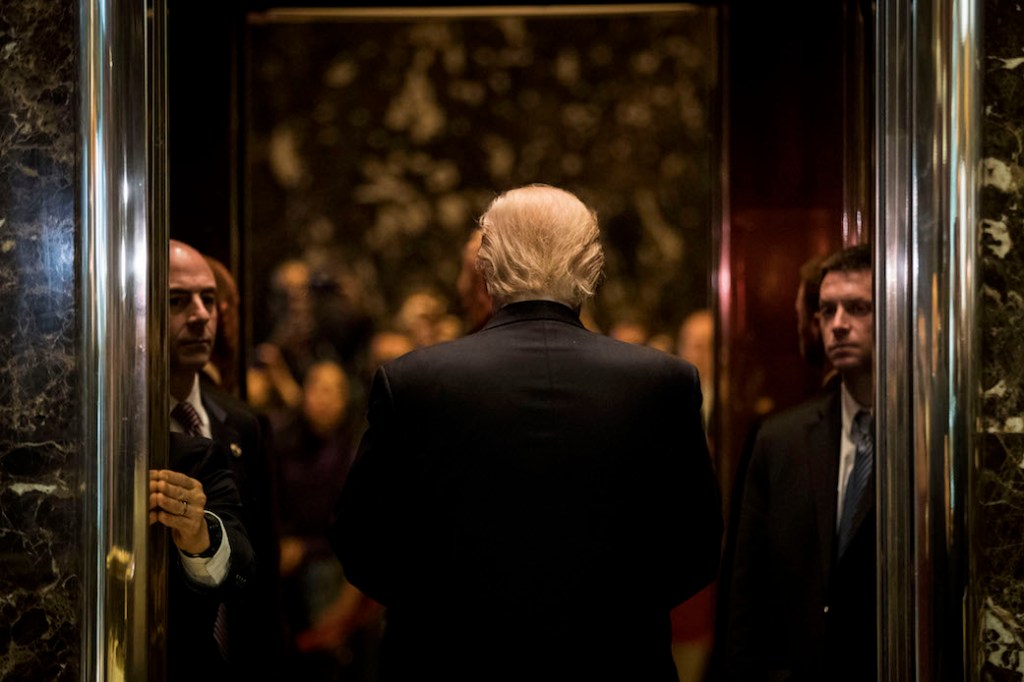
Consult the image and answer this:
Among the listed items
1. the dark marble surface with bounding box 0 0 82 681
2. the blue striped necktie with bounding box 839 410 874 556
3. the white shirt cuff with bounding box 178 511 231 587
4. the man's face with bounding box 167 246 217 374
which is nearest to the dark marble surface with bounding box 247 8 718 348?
Result: the man's face with bounding box 167 246 217 374

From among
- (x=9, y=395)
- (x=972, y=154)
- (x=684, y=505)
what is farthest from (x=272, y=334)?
(x=972, y=154)

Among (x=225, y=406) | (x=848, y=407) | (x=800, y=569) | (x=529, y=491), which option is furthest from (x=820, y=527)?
(x=225, y=406)

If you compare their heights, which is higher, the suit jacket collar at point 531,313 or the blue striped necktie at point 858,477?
the suit jacket collar at point 531,313

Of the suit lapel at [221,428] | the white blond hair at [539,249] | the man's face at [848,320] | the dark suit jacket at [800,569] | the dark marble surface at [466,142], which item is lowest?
the dark suit jacket at [800,569]

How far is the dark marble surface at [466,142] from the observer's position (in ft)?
11.7

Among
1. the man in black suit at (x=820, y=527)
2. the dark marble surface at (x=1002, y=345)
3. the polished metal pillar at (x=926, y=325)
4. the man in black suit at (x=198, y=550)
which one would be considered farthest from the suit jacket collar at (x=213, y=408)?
the dark marble surface at (x=1002, y=345)

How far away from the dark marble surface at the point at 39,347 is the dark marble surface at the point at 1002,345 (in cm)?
168

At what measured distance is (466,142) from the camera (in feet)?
12.0

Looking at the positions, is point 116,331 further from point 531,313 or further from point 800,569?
point 800,569

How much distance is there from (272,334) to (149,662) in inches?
45.9

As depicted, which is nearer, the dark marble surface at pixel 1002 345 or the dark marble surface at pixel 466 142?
the dark marble surface at pixel 1002 345

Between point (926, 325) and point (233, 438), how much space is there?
1730mm

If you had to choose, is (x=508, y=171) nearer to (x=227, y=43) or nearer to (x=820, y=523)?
(x=227, y=43)

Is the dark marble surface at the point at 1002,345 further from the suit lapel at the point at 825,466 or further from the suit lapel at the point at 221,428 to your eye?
the suit lapel at the point at 221,428
